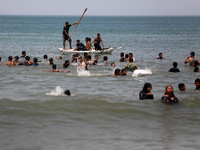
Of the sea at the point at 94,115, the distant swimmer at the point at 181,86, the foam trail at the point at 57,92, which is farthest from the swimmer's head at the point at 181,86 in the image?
the foam trail at the point at 57,92

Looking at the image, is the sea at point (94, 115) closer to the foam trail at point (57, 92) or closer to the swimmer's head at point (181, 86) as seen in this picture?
the foam trail at point (57, 92)

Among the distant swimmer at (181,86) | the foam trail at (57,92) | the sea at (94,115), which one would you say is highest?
the distant swimmer at (181,86)

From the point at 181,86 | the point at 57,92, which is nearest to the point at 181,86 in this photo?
the point at 181,86

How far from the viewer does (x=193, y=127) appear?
10.7 meters

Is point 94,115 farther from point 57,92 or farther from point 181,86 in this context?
point 181,86

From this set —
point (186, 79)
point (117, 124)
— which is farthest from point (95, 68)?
point (117, 124)

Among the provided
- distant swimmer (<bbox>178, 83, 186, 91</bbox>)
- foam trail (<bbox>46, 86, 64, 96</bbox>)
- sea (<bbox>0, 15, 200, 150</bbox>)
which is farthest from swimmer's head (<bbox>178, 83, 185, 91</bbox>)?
foam trail (<bbox>46, 86, 64, 96</bbox>)

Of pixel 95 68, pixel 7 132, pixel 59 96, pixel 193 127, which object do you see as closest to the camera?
pixel 7 132

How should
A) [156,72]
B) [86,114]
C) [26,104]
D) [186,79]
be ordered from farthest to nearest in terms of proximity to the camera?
[156,72] → [186,79] → [26,104] → [86,114]

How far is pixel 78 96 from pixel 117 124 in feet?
13.1

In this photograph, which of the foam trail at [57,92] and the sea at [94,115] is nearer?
the sea at [94,115]

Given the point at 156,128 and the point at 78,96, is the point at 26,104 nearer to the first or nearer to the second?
the point at 78,96

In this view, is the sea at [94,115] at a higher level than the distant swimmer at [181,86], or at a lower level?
lower

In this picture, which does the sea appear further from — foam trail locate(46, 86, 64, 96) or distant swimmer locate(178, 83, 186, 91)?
distant swimmer locate(178, 83, 186, 91)
